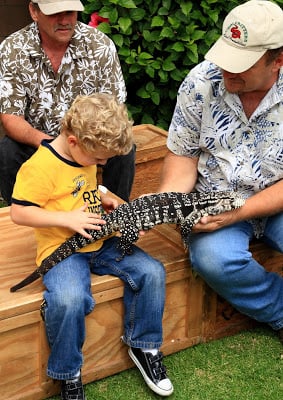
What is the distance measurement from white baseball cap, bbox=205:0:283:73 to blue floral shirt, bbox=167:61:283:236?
1.00 feet

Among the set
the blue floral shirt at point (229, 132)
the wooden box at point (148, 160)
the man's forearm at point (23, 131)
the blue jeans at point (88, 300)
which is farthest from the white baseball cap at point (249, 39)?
the wooden box at point (148, 160)

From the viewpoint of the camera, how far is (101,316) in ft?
11.7

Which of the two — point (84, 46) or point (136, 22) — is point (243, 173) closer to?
point (84, 46)

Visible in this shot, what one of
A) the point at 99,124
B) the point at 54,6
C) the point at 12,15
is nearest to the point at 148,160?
the point at 54,6

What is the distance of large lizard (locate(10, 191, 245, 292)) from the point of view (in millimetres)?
3408

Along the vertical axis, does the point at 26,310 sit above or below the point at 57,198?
below

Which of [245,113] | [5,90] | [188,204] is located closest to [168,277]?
[188,204]

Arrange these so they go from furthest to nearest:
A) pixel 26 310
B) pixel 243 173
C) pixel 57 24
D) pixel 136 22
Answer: pixel 136 22 < pixel 57 24 < pixel 243 173 < pixel 26 310

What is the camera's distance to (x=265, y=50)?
11.2ft

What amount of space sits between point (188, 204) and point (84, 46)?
1451 mm

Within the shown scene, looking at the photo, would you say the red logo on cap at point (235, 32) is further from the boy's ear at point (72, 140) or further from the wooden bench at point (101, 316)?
the wooden bench at point (101, 316)

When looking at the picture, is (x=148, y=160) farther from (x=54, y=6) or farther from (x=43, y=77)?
(x=54, y=6)

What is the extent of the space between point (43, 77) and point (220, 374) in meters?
2.05

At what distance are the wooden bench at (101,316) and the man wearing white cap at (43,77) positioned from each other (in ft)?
1.82
